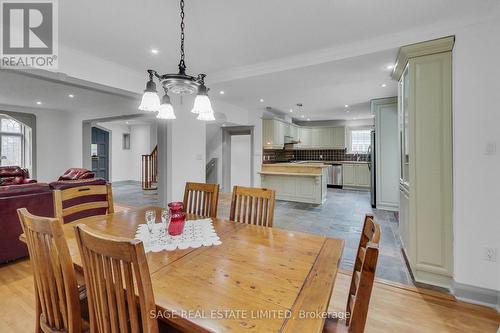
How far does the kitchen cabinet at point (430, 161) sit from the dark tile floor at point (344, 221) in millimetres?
329

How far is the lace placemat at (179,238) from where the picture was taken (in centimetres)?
131

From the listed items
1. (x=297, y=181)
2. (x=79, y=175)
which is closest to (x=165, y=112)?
(x=79, y=175)

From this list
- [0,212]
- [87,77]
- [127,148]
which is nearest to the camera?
[0,212]

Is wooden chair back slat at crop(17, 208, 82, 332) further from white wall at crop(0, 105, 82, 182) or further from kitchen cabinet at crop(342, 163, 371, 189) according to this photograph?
kitchen cabinet at crop(342, 163, 371, 189)

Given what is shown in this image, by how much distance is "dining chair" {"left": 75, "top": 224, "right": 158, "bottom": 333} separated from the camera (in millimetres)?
719

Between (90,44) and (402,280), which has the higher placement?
(90,44)

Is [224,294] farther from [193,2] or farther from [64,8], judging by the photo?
[64,8]

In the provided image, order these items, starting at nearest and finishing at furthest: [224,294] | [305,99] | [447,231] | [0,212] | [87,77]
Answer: [224,294] → [447,231] → [0,212] → [87,77] → [305,99]

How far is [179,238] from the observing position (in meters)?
1.43

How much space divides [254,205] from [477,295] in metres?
2.03

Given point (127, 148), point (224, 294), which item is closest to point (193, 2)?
point (224, 294)

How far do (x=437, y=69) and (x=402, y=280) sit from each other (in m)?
2.06

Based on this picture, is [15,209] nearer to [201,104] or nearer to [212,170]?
[201,104]

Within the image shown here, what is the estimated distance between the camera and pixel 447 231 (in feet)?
6.97
